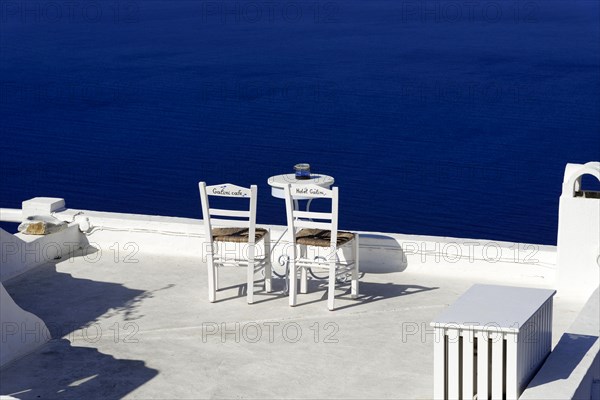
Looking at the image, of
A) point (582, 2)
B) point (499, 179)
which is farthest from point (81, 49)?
point (582, 2)

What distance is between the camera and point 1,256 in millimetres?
9414

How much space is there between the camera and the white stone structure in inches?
342

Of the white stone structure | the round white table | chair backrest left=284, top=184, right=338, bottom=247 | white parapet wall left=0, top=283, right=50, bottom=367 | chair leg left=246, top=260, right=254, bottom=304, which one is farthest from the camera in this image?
the round white table

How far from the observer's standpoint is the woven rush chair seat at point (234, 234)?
8547mm

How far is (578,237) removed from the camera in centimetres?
876

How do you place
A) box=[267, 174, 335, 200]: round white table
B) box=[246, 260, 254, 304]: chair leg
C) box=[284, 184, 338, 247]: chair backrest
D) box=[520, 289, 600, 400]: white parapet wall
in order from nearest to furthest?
box=[520, 289, 600, 400]: white parapet wall < box=[284, 184, 338, 247]: chair backrest < box=[246, 260, 254, 304]: chair leg < box=[267, 174, 335, 200]: round white table

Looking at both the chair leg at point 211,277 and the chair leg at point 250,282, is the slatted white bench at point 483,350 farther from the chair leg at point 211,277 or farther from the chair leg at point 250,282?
the chair leg at point 211,277

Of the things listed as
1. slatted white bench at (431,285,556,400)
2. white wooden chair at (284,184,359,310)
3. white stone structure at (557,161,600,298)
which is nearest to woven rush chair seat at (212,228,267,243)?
white wooden chair at (284,184,359,310)

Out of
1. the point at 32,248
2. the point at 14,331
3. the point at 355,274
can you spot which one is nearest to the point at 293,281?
the point at 355,274

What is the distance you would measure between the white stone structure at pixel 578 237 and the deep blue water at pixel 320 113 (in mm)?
17044

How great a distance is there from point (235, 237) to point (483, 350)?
324 centimetres

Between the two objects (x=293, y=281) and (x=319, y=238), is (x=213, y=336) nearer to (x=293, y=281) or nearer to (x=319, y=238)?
(x=293, y=281)

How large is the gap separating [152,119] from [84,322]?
33.9m

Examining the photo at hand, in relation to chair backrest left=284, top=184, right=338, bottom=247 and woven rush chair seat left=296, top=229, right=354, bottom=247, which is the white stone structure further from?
chair backrest left=284, top=184, right=338, bottom=247
